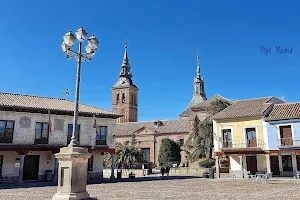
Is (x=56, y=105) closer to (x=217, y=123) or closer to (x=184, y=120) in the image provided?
(x=217, y=123)

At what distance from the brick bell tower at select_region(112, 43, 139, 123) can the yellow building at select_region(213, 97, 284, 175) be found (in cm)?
4189

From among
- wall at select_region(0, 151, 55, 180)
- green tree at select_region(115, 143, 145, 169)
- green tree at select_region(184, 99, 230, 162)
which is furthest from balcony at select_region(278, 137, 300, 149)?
wall at select_region(0, 151, 55, 180)

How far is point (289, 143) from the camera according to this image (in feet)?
76.0

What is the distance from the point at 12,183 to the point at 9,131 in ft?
12.6

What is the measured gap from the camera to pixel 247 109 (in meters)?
26.7

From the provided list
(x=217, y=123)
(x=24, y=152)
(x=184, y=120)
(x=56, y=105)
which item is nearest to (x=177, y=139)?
(x=184, y=120)

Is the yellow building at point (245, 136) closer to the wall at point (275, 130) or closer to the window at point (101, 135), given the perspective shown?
the wall at point (275, 130)

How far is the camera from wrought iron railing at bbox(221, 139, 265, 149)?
2447 cm

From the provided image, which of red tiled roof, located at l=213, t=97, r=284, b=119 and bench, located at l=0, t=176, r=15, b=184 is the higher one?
red tiled roof, located at l=213, t=97, r=284, b=119

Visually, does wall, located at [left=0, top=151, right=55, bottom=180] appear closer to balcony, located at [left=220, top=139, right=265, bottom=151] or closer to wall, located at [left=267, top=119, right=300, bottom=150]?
balcony, located at [left=220, top=139, right=265, bottom=151]

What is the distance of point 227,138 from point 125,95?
145 ft

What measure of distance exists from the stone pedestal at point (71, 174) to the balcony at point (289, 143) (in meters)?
20.1

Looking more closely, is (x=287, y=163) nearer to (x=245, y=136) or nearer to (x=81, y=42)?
(x=245, y=136)

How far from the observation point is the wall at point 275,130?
23.0m
